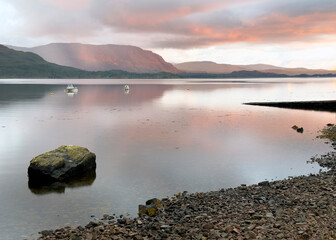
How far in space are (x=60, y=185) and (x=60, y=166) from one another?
1402 millimetres

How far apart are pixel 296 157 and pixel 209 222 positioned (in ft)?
57.3

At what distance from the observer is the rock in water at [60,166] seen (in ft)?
67.1

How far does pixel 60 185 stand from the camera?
1998 cm

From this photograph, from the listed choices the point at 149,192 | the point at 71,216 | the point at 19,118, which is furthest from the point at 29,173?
the point at 19,118

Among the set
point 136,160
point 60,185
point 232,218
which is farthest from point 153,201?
point 136,160

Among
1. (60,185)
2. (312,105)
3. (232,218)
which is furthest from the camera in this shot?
(312,105)

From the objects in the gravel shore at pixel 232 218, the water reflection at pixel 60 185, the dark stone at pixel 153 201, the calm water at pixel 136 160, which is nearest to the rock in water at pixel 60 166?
the water reflection at pixel 60 185

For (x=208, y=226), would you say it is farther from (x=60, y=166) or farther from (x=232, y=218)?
(x=60, y=166)

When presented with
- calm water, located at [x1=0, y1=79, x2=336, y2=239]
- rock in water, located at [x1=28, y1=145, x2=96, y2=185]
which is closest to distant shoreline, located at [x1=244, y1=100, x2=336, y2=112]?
calm water, located at [x1=0, y1=79, x2=336, y2=239]

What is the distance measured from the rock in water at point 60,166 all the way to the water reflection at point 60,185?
0.35m

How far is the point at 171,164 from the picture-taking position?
25.1m

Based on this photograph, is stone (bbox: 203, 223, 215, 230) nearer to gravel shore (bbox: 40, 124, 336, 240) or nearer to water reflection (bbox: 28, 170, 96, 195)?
gravel shore (bbox: 40, 124, 336, 240)

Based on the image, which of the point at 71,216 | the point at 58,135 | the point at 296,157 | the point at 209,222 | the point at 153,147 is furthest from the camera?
the point at 58,135

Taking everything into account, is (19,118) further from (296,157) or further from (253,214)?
(253,214)
